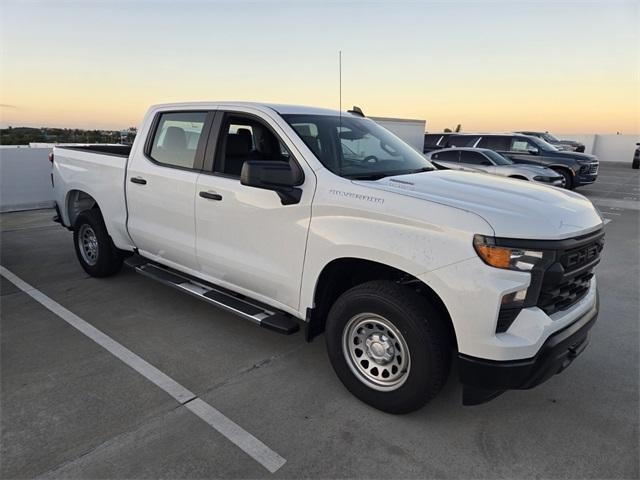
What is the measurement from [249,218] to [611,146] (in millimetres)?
42317

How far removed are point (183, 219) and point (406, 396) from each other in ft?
7.92

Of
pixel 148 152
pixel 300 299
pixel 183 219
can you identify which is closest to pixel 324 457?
pixel 300 299

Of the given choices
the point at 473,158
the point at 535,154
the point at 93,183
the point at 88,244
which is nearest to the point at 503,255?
the point at 93,183

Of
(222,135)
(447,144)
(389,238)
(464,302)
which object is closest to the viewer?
(464,302)

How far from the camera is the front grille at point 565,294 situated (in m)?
2.59

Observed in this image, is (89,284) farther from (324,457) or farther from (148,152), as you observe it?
(324,457)

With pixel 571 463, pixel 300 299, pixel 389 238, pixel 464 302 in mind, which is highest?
pixel 389 238

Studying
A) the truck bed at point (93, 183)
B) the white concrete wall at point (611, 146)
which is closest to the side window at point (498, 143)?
the truck bed at point (93, 183)

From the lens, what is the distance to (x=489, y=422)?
9.72 feet

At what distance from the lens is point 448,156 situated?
13.2m

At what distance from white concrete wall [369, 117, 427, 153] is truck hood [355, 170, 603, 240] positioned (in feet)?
68.5

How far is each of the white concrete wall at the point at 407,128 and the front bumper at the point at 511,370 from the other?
21.7m

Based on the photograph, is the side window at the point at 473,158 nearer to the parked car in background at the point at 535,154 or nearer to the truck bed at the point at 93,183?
the parked car in background at the point at 535,154

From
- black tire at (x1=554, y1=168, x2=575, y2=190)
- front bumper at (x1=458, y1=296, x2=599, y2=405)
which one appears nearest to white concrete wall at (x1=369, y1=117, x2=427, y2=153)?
black tire at (x1=554, y1=168, x2=575, y2=190)
